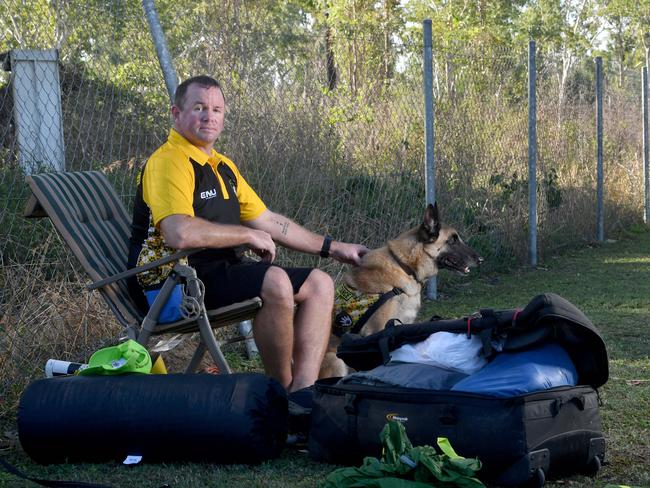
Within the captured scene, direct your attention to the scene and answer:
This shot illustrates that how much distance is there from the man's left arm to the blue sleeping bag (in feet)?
4.71

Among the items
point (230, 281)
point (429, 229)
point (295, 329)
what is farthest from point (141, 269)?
point (429, 229)

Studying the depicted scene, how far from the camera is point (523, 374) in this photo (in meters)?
3.13

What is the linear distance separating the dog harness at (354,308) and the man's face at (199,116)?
4.05 ft

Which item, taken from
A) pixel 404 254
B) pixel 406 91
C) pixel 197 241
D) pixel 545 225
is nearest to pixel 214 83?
pixel 197 241

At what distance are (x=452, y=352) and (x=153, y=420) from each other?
111cm

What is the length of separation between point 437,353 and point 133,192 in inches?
108

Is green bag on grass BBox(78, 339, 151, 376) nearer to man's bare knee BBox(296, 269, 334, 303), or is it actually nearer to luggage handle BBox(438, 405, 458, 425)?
man's bare knee BBox(296, 269, 334, 303)

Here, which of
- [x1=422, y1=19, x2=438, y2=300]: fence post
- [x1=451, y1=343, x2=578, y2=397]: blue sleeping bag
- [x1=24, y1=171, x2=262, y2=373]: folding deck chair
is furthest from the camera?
[x1=422, y1=19, x2=438, y2=300]: fence post

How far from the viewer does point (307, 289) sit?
414 centimetres

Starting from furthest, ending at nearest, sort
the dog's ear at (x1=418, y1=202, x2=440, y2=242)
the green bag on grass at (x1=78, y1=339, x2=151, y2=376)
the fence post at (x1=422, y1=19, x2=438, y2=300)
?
1. the fence post at (x1=422, y1=19, x2=438, y2=300)
2. the dog's ear at (x1=418, y1=202, x2=440, y2=242)
3. the green bag on grass at (x1=78, y1=339, x2=151, y2=376)

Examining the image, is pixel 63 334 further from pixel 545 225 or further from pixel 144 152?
pixel 545 225

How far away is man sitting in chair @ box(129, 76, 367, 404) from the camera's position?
394 cm

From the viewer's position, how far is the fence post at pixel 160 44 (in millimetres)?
5160

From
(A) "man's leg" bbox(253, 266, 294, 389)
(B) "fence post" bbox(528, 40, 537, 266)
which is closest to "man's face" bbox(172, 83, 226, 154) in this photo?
(A) "man's leg" bbox(253, 266, 294, 389)
